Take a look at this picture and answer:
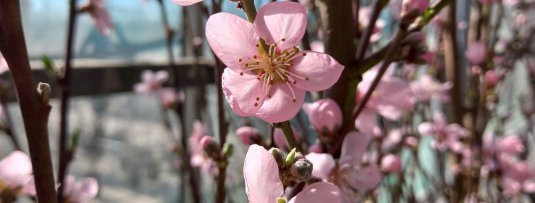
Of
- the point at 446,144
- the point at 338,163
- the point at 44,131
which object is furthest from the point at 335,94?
the point at 446,144

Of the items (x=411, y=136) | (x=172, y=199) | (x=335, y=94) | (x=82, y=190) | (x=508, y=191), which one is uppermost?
(x=335, y=94)

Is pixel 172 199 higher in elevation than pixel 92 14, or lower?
lower

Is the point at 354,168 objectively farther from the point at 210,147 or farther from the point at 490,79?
the point at 490,79

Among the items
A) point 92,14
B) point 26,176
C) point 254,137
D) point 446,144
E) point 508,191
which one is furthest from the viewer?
point 508,191

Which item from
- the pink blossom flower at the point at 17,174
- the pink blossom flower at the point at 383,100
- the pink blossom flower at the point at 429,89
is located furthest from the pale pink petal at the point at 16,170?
the pink blossom flower at the point at 429,89

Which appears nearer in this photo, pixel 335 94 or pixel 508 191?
pixel 335 94

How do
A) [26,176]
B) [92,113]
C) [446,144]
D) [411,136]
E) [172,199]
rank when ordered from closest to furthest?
[26,176] → [446,144] → [411,136] → [92,113] → [172,199]

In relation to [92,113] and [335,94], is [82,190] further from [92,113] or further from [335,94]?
[92,113]

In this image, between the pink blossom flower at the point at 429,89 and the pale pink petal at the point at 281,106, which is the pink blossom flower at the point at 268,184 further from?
the pink blossom flower at the point at 429,89
